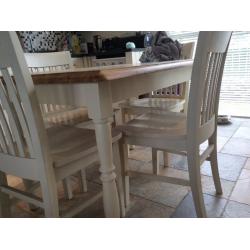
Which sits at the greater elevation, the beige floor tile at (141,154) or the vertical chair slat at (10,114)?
the vertical chair slat at (10,114)

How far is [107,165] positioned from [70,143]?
0.28 meters

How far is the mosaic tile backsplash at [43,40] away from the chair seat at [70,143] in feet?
8.02

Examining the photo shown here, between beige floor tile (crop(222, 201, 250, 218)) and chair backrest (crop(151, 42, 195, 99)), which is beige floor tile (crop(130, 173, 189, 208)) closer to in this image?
beige floor tile (crop(222, 201, 250, 218))

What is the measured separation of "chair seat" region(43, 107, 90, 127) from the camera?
157 cm

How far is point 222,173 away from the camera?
5.81 ft

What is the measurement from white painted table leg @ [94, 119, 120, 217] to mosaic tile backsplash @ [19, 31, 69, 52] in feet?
9.53

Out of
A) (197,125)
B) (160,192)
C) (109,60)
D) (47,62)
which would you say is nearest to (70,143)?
(197,125)

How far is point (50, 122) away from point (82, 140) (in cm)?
49

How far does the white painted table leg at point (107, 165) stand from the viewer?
906mm

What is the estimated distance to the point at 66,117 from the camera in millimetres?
1690

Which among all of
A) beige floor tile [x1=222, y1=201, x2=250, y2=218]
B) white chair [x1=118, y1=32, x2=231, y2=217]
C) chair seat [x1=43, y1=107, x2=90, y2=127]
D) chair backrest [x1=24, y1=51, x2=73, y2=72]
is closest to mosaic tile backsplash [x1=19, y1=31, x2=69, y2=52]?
chair backrest [x1=24, y1=51, x2=73, y2=72]

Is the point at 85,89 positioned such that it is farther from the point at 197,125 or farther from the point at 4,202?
the point at 4,202

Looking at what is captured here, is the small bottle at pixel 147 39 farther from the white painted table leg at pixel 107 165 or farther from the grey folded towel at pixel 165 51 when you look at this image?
the white painted table leg at pixel 107 165

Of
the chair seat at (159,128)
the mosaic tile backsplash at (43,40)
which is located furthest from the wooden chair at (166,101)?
the mosaic tile backsplash at (43,40)
